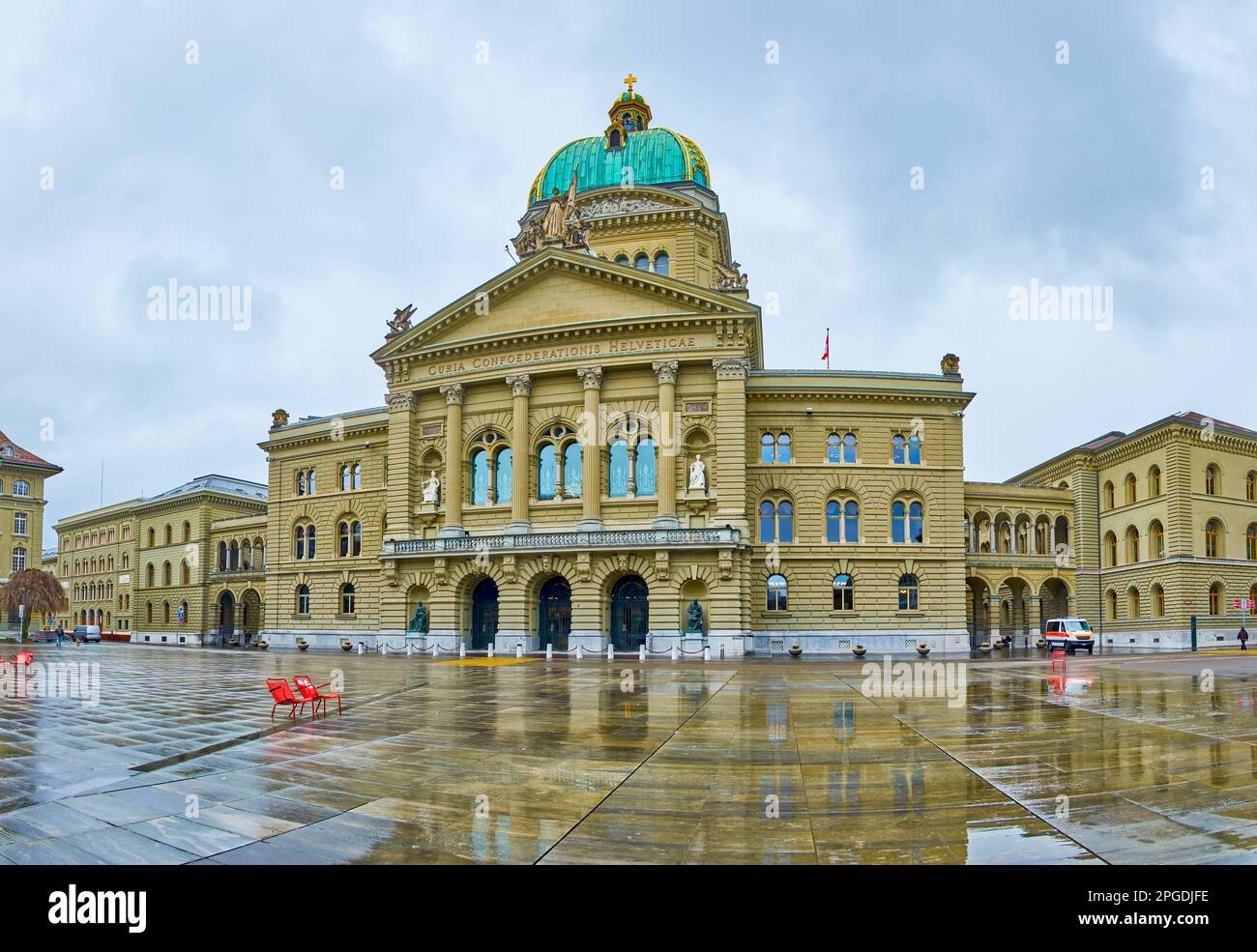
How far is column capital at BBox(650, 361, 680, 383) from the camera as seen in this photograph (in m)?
48.9

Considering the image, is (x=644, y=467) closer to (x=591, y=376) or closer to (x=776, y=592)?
(x=591, y=376)

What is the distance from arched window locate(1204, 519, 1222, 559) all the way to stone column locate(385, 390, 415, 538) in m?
52.0

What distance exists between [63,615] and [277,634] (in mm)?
59717

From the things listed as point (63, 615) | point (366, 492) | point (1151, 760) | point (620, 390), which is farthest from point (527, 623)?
point (63, 615)

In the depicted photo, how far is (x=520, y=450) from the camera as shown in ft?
169

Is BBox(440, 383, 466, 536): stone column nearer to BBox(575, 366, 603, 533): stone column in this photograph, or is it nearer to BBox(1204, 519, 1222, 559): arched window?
BBox(575, 366, 603, 533): stone column

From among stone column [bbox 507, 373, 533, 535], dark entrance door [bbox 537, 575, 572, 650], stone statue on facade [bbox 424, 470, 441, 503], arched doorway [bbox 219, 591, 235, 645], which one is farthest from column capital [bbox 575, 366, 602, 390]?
arched doorway [bbox 219, 591, 235, 645]

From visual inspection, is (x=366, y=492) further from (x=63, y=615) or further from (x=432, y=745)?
(x=63, y=615)

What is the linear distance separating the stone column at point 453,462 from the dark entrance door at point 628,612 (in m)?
10.1

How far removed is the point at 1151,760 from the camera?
11.9 metres

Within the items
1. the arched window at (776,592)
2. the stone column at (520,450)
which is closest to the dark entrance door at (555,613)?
the stone column at (520,450)

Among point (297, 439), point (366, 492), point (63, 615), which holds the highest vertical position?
point (297, 439)

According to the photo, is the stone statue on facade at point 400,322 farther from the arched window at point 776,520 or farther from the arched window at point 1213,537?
the arched window at point 1213,537
